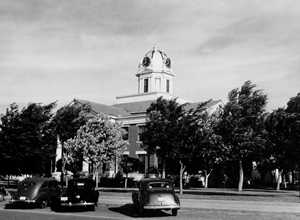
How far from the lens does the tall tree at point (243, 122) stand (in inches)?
1387

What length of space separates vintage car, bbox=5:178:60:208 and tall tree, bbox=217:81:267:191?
1573 centimetres

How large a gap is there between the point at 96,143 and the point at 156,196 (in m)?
23.6

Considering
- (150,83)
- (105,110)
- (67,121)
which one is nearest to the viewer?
(67,121)

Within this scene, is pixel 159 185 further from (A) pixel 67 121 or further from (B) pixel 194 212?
(A) pixel 67 121

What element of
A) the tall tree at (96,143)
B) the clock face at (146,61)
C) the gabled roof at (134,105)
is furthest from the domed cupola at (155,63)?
the tall tree at (96,143)

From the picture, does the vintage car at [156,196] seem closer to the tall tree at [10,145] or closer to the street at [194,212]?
the street at [194,212]

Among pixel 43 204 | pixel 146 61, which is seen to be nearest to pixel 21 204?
pixel 43 204

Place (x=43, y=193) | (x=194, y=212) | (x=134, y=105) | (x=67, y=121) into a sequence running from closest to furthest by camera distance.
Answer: (x=194, y=212) → (x=43, y=193) → (x=67, y=121) → (x=134, y=105)

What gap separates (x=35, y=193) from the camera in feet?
77.4

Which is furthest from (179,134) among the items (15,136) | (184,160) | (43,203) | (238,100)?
(15,136)

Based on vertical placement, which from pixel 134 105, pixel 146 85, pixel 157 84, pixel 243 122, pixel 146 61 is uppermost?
pixel 146 61

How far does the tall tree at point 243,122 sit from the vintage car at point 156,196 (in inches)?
625

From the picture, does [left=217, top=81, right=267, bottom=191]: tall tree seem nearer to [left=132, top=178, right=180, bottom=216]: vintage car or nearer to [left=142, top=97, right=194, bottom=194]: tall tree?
[left=142, top=97, right=194, bottom=194]: tall tree

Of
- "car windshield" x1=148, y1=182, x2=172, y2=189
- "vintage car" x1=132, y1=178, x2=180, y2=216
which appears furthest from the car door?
"car windshield" x1=148, y1=182, x2=172, y2=189
